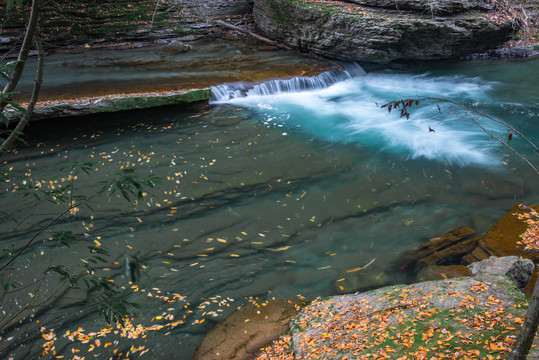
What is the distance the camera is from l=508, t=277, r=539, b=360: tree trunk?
7.40 feet

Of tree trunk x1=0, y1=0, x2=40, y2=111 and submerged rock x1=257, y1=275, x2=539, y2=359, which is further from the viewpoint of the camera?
submerged rock x1=257, y1=275, x2=539, y2=359

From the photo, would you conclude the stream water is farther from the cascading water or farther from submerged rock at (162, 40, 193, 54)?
submerged rock at (162, 40, 193, 54)

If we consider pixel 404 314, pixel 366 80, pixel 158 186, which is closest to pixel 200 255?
pixel 158 186

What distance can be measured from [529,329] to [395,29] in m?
10.9

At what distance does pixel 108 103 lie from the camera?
9305mm

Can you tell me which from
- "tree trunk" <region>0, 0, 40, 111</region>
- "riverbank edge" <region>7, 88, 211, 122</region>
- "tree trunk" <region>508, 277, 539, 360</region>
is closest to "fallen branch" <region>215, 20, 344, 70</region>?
"riverbank edge" <region>7, 88, 211, 122</region>

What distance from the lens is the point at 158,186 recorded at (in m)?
7.05

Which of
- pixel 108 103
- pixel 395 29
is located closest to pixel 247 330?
pixel 108 103

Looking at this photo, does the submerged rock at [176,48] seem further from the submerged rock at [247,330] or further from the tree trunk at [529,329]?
the tree trunk at [529,329]

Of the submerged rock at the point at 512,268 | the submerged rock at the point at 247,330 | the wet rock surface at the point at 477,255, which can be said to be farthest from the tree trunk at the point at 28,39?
the submerged rock at the point at 512,268

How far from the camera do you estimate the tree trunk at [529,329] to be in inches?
88.8

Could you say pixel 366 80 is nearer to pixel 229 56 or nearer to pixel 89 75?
pixel 229 56

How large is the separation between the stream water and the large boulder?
7.64 feet

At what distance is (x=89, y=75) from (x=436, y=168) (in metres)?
9.86
